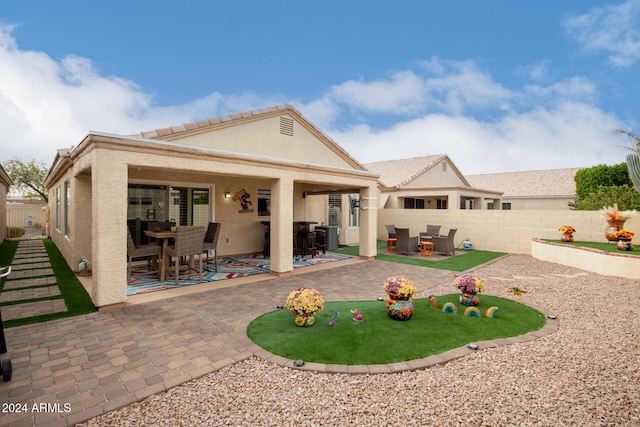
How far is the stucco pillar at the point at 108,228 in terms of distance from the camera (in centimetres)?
530

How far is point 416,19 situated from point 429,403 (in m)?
13.3

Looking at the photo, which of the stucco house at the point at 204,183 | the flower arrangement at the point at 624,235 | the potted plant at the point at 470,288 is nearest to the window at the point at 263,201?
the stucco house at the point at 204,183

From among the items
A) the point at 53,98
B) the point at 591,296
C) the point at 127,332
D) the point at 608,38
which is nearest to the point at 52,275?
the point at 127,332

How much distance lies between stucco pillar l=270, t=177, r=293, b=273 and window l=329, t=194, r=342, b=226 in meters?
6.71

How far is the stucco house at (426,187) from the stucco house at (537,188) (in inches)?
218

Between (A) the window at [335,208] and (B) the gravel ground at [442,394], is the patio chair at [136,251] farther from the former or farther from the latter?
(A) the window at [335,208]

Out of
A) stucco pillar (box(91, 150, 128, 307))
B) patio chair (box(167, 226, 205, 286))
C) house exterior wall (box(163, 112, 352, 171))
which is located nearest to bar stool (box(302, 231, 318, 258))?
house exterior wall (box(163, 112, 352, 171))

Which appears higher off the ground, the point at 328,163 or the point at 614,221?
the point at 328,163

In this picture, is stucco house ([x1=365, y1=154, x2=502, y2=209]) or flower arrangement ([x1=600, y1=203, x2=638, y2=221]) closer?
flower arrangement ([x1=600, y1=203, x2=638, y2=221])

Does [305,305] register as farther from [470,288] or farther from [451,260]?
[451,260]

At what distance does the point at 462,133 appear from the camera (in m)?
22.2

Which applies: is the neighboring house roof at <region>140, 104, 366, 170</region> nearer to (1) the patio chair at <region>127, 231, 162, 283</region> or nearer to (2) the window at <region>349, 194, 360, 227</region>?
(1) the patio chair at <region>127, 231, 162, 283</region>

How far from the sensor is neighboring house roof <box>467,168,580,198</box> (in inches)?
1081

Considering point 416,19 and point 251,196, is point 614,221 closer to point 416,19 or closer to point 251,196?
point 416,19
